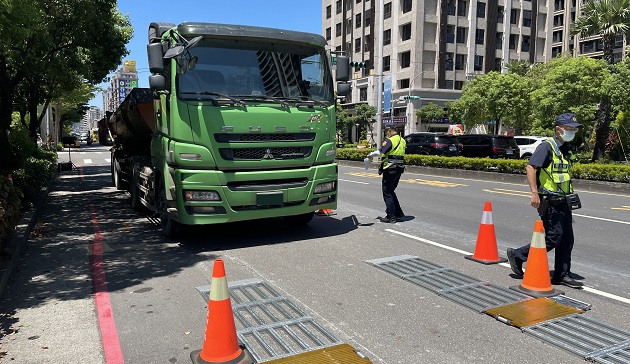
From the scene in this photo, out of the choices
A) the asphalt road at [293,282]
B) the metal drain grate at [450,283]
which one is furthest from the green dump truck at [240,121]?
the metal drain grate at [450,283]

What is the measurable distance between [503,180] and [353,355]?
54.8 feet

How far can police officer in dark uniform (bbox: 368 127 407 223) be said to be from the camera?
8891mm

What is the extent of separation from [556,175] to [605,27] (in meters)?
23.8

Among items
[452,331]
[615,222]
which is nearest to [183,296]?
[452,331]

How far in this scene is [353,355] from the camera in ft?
12.1

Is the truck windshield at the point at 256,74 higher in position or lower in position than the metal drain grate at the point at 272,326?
higher

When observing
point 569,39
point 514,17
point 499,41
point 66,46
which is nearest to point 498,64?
point 499,41

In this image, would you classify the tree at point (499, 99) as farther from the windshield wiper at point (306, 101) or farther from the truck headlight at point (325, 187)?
the windshield wiper at point (306, 101)

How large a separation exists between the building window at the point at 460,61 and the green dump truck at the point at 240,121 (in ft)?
162

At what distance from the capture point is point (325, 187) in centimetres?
765

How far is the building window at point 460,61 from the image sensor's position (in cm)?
5353

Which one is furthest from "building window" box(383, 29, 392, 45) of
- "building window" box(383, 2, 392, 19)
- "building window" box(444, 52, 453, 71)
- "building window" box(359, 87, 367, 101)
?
"building window" box(444, 52, 453, 71)

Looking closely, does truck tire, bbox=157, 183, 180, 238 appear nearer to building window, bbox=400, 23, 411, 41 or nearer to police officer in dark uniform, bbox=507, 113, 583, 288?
police officer in dark uniform, bbox=507, 113, 583, 288

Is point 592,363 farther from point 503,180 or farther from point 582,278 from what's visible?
point 503,180
